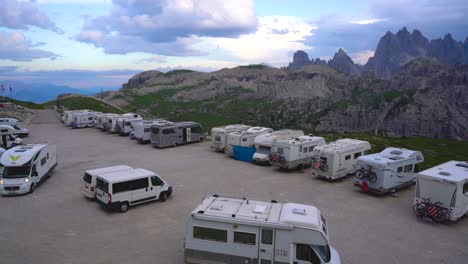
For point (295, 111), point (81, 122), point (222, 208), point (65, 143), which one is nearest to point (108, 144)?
point (65, 143)

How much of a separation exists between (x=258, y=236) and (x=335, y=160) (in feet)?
47.0

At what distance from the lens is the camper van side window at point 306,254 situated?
11.3 m

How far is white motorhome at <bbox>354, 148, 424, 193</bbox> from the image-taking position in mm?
21219

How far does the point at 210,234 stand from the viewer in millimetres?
12281

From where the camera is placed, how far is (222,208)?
12.9m

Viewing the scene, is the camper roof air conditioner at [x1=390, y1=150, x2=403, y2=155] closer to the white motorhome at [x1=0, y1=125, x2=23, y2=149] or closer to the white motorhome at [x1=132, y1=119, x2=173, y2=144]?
the white motorhome at [x1=132, y1=119, x2=173, y2=144]

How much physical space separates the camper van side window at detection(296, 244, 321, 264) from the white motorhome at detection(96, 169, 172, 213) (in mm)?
10891

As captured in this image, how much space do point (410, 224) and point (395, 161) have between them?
16.7 feet

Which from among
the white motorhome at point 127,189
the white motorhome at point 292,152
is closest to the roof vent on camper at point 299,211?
the white motorhome at point 127,189

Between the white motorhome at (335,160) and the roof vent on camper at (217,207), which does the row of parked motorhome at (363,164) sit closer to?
the white motorhome at (335,160)

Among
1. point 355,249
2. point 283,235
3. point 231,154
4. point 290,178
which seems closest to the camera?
point 283,235

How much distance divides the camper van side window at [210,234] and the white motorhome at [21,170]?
48.3ft

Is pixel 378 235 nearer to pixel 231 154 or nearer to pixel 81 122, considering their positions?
pixel 231 154

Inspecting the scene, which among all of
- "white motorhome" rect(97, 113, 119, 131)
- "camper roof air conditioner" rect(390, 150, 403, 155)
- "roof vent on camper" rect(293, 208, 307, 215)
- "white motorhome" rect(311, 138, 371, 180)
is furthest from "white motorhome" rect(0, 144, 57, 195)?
"camper roof air conditioner" rect(390, 150, 403, 155)
